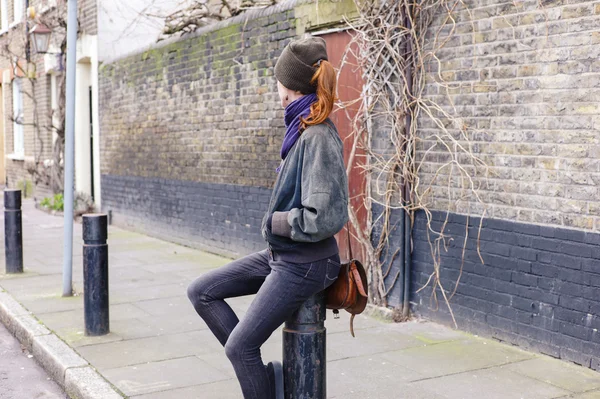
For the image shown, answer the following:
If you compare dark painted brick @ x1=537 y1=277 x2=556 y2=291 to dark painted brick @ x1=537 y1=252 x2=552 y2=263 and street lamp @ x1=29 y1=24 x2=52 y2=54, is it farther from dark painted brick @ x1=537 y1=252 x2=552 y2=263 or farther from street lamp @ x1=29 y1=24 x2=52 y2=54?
street lamp @ x1=29 y1=24 x2=52 y2=54

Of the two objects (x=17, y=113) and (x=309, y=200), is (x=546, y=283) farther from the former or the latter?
(x=17, y=113)

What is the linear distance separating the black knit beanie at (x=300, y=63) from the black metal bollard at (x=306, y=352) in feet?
3.13

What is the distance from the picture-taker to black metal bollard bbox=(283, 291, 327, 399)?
3.40 m

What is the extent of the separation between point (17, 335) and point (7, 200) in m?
2.48

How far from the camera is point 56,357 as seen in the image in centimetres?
539

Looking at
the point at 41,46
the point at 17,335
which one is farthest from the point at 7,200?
the point at 41,46

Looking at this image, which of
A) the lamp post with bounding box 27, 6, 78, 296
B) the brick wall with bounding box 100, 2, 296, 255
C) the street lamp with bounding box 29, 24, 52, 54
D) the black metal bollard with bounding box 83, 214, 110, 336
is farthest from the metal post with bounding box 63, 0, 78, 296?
the street lamp with bounding box 29, 24, 52, 54

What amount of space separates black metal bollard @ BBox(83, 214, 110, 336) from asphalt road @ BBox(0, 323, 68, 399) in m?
0.52

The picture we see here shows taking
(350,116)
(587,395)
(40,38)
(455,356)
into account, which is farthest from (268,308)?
(40,38)

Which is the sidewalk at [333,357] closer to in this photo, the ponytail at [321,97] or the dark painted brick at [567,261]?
the dark painted brick at [567,261]

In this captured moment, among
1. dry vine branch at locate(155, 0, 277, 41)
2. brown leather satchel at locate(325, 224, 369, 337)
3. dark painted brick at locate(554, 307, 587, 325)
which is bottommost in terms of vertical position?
dark painted brick at locate(554, 307, 587, 325)

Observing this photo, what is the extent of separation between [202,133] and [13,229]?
2866 mm

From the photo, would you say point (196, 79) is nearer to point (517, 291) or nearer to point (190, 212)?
Result: point (190, 212)

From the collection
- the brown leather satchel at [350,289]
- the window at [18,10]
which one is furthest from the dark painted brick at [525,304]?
the window at [18,10]
